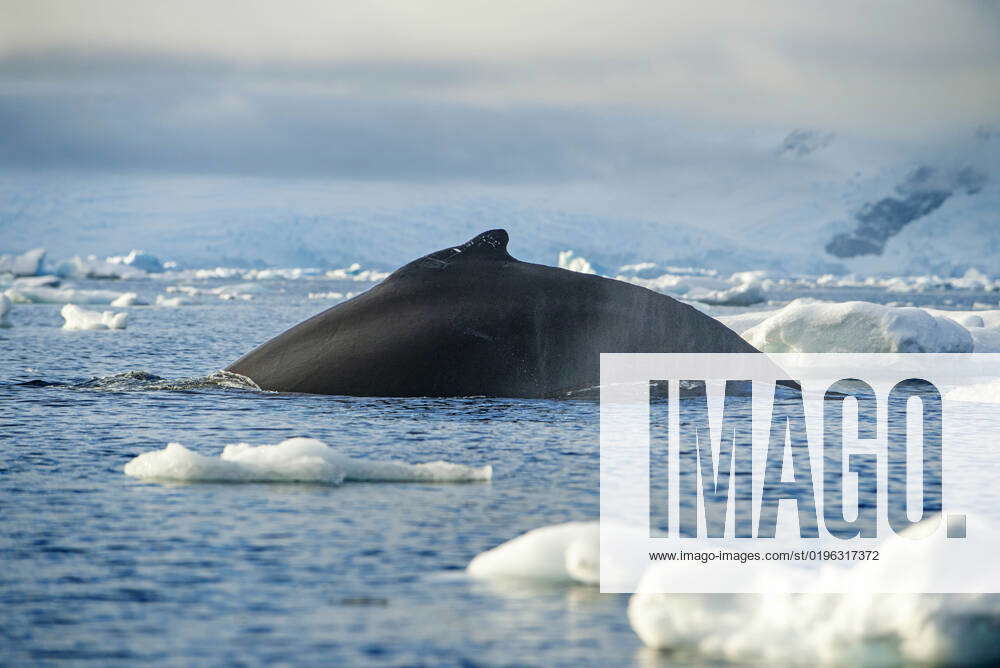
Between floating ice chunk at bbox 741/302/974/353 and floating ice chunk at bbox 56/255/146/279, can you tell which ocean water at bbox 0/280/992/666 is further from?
floating ice chunk at bbox 56/255/146/279

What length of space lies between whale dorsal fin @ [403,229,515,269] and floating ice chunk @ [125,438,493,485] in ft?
20.8

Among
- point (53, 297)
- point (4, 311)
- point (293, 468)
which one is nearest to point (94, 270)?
point (53, 297)

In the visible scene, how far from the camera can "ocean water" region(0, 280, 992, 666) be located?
19.9ft

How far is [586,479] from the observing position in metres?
10.5

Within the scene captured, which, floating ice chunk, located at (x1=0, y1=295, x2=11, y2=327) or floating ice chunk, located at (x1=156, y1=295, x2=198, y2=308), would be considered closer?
floating ice chunk, located at (x1=0, y1=295, x2=11, y2=327)

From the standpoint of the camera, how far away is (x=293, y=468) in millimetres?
10125

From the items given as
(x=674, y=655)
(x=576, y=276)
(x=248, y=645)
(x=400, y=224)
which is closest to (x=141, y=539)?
(x=248, y=645)

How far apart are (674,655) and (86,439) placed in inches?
313

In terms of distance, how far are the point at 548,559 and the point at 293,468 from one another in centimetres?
347

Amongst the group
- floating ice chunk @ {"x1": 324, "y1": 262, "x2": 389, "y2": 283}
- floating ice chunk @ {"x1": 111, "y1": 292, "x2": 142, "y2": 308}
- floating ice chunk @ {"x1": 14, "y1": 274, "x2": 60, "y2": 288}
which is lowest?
floating ice chunk @ {"x1": 111, "y1": 292, "x2": 142, "y2": 308}

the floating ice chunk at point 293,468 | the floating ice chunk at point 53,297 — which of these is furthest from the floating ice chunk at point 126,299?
the floating ice chunk at point 293,468

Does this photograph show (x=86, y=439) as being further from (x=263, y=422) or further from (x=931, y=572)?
(x=931, y=572)

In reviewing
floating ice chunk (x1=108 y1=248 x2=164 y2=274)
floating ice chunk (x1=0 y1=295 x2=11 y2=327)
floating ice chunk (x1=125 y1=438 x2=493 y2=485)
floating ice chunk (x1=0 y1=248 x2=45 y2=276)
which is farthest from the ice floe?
floating ice chunk (x1=125 y1=438 x2=493 y2=485)

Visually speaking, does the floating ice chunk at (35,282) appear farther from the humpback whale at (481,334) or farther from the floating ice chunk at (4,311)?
the humpback whale at (481,334)
